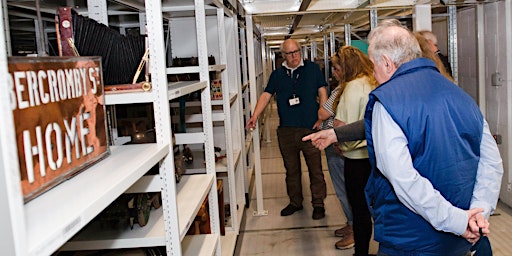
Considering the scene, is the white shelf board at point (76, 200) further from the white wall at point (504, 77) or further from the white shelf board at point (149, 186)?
the white wall at point (504, 77)

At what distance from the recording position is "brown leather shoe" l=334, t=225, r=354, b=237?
421 centimetres

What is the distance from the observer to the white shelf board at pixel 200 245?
2.46m

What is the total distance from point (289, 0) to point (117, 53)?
10.6ft

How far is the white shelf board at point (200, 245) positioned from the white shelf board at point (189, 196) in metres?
0.27

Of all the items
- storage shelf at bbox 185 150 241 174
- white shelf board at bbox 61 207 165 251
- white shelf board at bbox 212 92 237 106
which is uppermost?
white shelf board at bbox 212 92 237 106

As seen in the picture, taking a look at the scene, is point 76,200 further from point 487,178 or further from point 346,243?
point 346,243

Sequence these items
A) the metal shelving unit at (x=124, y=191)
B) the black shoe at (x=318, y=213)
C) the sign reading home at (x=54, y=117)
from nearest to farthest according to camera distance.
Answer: the metal shelving unit at (x=124, y=191) → the sign reading home at (x=54, y=117) → the black shoe at (x=318, y=213)

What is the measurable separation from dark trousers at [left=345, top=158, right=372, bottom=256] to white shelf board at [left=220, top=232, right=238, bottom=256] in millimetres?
859

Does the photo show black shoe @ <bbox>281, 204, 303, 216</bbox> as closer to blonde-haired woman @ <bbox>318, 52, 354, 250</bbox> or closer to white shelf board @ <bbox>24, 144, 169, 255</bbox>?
blonde-haired woman @ <bbox>318, 52, 354, 250</bbox>

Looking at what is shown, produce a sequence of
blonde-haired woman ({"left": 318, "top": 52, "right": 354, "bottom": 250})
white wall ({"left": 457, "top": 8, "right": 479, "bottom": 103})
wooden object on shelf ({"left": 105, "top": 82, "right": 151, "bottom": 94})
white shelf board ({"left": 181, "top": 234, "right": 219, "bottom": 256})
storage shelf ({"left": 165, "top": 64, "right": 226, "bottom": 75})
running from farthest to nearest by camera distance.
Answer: white wall ({"left": 457, "top": 8, "right": 479, "bottom": 103}), blonde-haired woman ({"left": 318, "top": 52, "right": 354, "bottom": 250}), storage shelf ({"left": 165, "top": 64, "right": 226, "bottom": 75}), white shelf board ({"left": 181, "top": 234, "right": 219, "bottom": 256}), wooden object on shelf ({"left": 105, "top": 82, "right": 151, "bottom": 94})

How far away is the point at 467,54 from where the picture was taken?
5707 mm

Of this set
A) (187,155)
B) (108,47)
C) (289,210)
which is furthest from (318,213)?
(108,47)

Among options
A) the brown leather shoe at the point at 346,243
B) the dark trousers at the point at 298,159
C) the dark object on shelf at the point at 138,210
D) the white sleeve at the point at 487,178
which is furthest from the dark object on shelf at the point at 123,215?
the dark trousers at the point at 298,159

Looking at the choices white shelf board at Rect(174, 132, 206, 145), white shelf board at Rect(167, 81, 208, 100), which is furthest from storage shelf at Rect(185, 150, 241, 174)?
white shelf board at Rect(167, 81, 208, 100)
